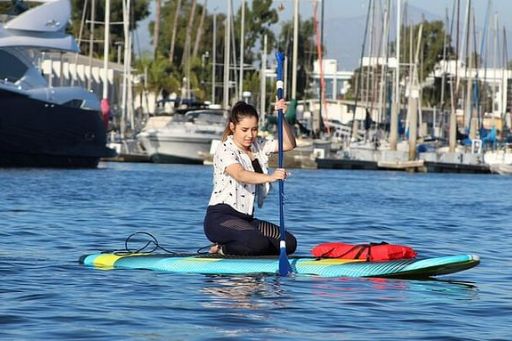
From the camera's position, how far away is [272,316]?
980cm

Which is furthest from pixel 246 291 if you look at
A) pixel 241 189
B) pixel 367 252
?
pixel 367 252

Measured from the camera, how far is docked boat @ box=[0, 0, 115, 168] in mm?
40469

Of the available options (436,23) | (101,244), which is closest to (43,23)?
(101,244)

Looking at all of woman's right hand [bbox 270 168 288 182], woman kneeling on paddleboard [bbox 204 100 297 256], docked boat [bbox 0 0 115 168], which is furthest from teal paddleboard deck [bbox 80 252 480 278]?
docked boat [bbox 0 0 115 168]

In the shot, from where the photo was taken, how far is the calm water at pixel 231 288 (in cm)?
927

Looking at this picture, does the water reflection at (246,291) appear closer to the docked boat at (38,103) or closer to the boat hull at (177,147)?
the docked boat at (38,103)

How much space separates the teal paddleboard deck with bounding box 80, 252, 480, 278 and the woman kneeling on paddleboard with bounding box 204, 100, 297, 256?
0.22 m

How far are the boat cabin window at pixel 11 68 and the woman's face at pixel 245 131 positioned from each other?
30153 millimetres

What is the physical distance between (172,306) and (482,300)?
2411mm

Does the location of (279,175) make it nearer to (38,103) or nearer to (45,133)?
(38,103)

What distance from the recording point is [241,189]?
12.1 meters

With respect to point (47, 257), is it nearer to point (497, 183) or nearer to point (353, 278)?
point (353, 278)

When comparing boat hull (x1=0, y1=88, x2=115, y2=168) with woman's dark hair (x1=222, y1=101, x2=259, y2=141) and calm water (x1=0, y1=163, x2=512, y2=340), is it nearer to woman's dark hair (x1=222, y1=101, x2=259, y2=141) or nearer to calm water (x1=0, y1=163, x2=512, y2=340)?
calm water (x1=0, y1=163, x2=512, y2=340)

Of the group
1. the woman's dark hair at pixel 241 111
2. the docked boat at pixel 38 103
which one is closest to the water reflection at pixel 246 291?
the woman's dark hair at pixel 241 111
